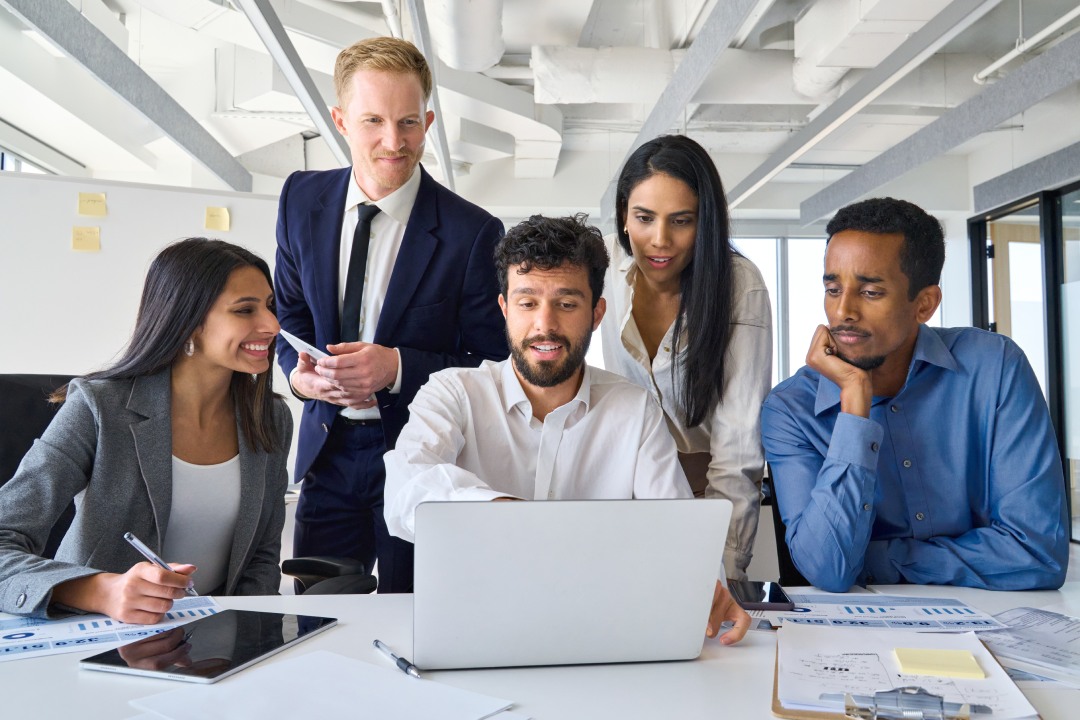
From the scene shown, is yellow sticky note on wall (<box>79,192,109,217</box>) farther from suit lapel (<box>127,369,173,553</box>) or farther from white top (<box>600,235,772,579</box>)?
white top (<box>600,235,772,579</box>)

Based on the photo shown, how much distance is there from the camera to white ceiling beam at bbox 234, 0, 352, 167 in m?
2.53

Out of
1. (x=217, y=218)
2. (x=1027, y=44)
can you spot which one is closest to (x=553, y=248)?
(x=217, y=218)

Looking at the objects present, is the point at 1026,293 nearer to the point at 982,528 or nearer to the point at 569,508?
the point at 982,528

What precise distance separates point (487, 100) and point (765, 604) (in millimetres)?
4490

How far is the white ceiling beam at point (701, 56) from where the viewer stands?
3.03 metres

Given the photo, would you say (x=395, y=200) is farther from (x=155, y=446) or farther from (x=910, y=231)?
(x=910, y=231)

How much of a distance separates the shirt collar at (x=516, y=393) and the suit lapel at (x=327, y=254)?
50 centimetres

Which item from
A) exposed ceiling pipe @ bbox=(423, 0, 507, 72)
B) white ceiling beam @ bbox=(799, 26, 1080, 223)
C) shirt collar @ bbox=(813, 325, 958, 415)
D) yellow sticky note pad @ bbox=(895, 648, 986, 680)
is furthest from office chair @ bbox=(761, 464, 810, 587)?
exposed ceiling pipe @ bbox=(423, 0, 507, 72)

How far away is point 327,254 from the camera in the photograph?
1965 millimetres

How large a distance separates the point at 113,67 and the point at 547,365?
2634mm

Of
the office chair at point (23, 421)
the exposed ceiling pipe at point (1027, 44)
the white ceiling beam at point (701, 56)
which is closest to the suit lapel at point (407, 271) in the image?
the office chair at point (23, 421)

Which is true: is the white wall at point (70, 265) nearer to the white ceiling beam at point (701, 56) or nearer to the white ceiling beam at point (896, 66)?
the white ceiling beam at point (701, 56)

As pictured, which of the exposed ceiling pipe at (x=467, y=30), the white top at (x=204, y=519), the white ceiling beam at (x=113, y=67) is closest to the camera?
the white top at (x=204, y=519)

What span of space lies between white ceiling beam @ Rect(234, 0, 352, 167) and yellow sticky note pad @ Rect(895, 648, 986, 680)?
2.33 metres
